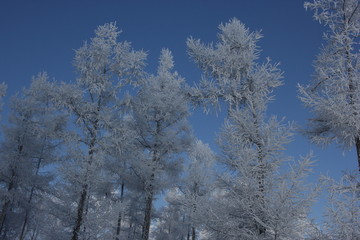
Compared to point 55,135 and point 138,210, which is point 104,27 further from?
point 138,210

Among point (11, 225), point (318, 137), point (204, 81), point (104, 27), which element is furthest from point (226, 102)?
point (11, 225)

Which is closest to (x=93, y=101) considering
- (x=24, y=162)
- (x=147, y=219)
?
(x=147, y=219)

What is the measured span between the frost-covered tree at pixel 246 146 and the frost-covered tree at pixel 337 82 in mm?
976

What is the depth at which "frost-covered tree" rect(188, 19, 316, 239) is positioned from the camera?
516 centimetres

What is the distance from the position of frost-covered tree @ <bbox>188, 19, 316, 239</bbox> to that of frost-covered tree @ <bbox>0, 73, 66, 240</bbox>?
9072mm

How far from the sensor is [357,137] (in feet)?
19.9

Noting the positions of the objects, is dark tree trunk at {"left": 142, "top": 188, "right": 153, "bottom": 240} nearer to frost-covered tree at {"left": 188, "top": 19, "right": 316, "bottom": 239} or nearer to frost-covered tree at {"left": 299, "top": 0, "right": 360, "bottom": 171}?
frost-covered tree at {"left": 188, "top": 19, "right": 316, "bottom": 239}

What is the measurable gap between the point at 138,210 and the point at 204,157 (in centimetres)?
606

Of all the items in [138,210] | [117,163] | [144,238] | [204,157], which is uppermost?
[204,157]

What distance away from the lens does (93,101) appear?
9.38 metres

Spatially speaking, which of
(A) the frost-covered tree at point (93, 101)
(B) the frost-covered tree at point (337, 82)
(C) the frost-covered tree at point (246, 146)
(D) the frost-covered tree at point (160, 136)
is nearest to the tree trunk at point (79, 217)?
(A) the frost-covered tree at point (93, 101)

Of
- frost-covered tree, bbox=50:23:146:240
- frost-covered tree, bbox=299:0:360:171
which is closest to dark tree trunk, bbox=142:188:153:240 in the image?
frost-covered tree, bbox=50:23:146:240

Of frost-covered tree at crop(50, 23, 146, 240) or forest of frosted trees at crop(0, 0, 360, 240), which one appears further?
frost-covered tree at crop(50, 23, 146, 240)

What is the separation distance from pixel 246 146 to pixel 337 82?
2.55 metres
